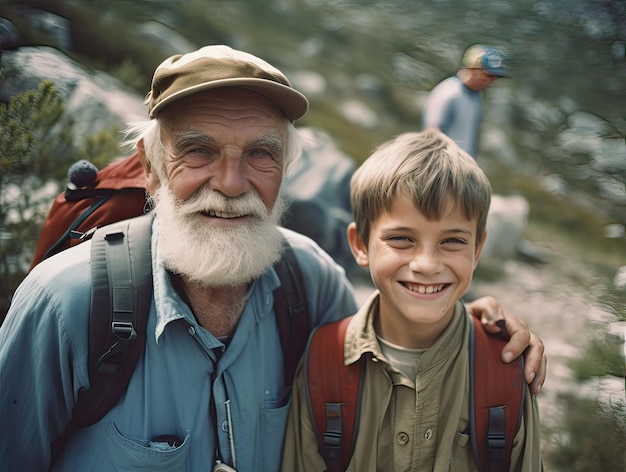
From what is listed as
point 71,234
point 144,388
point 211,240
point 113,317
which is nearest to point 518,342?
point 211,240

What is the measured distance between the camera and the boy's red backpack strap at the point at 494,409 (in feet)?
7.63

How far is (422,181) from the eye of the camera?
8.04 ft

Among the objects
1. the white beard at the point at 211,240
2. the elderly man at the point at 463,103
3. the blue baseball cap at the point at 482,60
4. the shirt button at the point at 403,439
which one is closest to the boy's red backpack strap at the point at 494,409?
the shirt button at the point at 403,439

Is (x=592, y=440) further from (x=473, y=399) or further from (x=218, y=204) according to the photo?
(x=218, y=204)

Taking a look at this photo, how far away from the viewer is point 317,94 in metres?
13.1

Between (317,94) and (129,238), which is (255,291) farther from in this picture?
(317,94)

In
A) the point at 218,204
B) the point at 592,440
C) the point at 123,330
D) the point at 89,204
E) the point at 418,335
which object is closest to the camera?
the point at 123,330

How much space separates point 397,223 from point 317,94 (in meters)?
11.1

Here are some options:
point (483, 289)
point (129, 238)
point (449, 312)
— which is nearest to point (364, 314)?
point (449, 312)

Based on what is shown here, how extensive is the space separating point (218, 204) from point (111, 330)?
27.2 inches

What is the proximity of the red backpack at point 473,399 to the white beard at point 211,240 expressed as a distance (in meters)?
0.52

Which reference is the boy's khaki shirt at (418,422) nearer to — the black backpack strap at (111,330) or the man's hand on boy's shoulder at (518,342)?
the man's hand on boy's shoulder at (518,342)

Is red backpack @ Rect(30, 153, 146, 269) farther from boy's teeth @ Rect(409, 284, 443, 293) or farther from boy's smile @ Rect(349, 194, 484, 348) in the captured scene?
boy's teeth @ Rect(409, 284, 443, 293)

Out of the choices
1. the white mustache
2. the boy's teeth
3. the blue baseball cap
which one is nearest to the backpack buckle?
the white mustache
